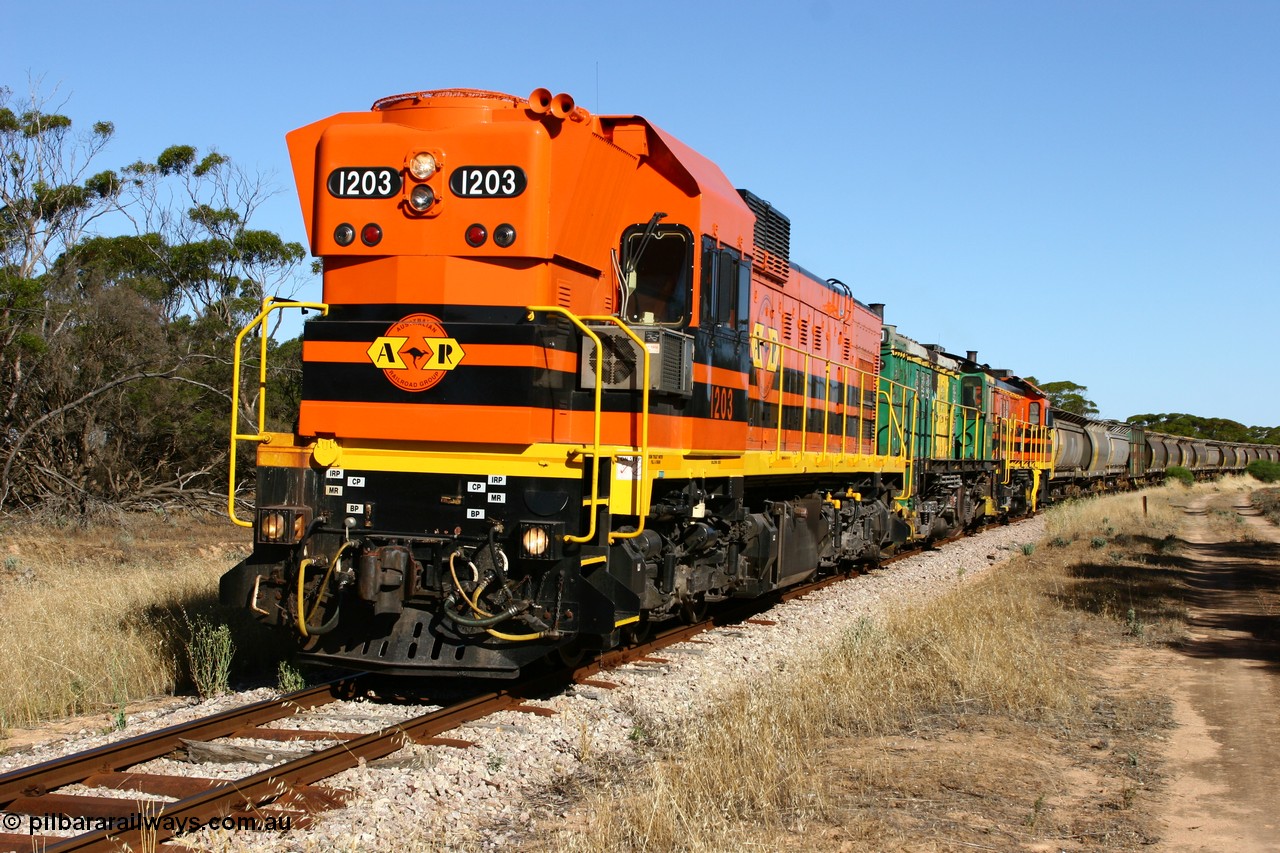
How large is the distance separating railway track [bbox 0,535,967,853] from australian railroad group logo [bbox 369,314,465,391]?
2.10 metres

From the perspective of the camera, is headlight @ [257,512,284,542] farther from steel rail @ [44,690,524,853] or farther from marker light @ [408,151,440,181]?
marker light @ [408,151,440,181]

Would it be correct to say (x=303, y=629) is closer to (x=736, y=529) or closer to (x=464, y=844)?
(x=464, y=844)

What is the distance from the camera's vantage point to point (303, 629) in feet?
23.9

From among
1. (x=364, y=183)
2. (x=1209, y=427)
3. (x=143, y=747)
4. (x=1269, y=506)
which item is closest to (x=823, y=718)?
(x=143, y=747)

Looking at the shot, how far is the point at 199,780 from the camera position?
18.9 feet

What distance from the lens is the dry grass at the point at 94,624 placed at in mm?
7891

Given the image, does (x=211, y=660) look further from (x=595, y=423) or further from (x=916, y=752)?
(x=916, y=752)

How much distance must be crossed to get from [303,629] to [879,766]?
140 inches

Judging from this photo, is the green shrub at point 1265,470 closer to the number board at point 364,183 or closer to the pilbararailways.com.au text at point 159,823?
the number board at point 364,183

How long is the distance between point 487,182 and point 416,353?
1.22 meters

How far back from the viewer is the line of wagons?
38906mm

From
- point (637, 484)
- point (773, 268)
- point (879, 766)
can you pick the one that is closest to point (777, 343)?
point (773, 268)

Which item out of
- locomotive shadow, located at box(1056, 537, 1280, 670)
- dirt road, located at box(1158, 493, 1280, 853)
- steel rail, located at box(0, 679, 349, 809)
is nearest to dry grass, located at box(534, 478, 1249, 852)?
dirt road, located at box(1158, 493, 1280, 853)

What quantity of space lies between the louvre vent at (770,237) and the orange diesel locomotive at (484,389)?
86.5 inches
